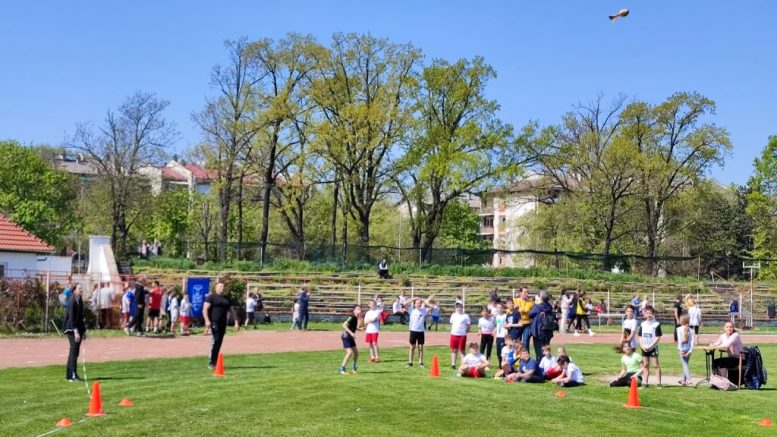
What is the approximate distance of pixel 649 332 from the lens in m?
19.6

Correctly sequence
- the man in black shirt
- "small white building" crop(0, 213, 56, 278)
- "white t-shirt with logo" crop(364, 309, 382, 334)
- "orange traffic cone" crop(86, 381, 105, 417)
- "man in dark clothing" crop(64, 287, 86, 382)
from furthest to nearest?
1. "small white building" crop(0, 213, 56, 278)
2. "white t-shirt with logo" crop(364, 309, 382, 334)
3. the man in black shirt
4. "man in dark clothing" crop(64, 287, 86, 382)
5. "orange traffic cone" crop(86, 381, 105, 417)

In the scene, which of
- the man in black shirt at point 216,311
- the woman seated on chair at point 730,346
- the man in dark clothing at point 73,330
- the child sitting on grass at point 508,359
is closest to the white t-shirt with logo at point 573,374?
the child sitting on grass at point 508,359

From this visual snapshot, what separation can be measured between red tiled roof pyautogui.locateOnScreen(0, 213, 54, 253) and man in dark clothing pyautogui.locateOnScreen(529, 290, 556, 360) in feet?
98.4

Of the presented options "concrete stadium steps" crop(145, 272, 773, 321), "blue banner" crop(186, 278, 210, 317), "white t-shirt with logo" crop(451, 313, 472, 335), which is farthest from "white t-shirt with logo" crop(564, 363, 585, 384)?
"concrete stadium steps" crop(145, 272, 773, 321)

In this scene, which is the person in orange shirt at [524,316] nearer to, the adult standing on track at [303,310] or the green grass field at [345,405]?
the green grass field at [345,405]

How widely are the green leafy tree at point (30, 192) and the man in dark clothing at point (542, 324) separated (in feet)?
177

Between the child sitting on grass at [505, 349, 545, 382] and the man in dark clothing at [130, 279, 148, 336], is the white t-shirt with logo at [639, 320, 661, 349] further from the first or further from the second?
the man in dark clothing at [130, 279, 148, 336]

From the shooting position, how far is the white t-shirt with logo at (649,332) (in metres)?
19.5

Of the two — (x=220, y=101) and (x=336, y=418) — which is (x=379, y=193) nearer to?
(x=220, y=101)

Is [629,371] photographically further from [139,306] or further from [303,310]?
[303,310]

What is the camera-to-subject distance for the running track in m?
23.9

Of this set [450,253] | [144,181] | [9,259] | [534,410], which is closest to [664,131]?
[450,253]

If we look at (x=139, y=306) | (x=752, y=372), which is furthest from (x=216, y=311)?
(x=139, y=306)

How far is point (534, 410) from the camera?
628 inches
